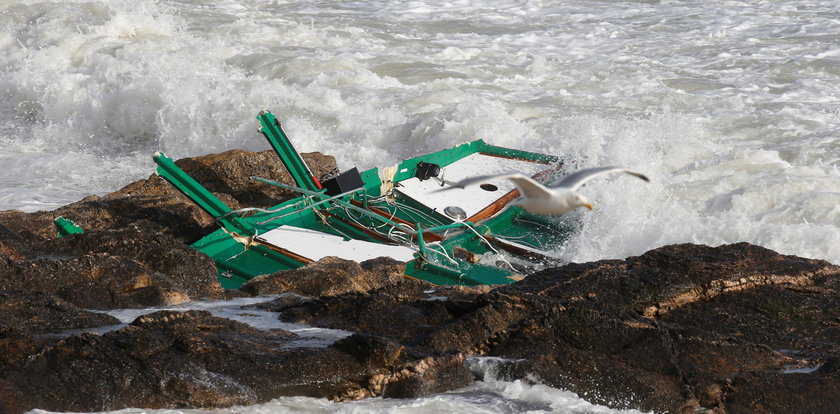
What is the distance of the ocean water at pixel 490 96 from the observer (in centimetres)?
1123

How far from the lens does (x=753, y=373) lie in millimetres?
4453

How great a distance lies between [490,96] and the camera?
16297 mm

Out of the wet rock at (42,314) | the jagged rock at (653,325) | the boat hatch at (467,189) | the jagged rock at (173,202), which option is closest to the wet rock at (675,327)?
the jagged rock at (653,325)

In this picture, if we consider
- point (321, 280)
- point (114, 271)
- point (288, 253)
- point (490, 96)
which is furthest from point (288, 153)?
point (490, 96)

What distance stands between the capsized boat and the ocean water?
87 cm

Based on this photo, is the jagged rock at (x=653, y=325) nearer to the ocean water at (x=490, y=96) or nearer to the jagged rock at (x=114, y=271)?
the jagged rock at (x=114, y=271)

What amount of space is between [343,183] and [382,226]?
57cm

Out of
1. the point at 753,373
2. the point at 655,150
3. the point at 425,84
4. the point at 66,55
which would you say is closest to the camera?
the point at 753,373

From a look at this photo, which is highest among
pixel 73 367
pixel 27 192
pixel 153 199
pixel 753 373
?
pixel 73 367

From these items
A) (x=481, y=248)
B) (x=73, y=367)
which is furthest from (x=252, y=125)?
(x=73, y=367)

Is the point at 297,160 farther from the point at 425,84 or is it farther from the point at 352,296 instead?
the point at 425,84

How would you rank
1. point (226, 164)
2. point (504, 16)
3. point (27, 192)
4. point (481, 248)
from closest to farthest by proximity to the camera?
1. point (481, 248)
2. point (226, 164)
3. point (27, 192)
4. point (504, 16)

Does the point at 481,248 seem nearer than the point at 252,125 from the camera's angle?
Yes

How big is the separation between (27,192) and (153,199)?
376 centimetres
